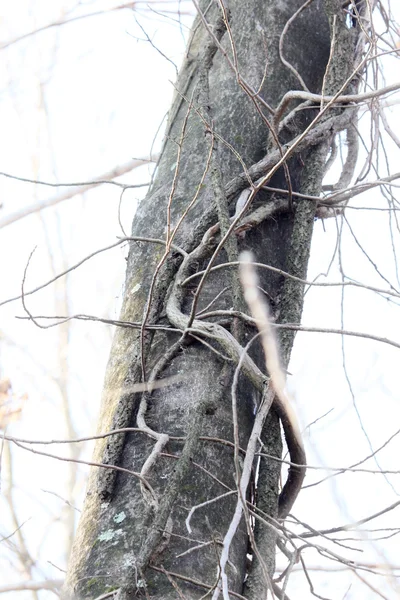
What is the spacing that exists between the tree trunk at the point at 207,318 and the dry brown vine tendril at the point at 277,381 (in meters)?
0.02

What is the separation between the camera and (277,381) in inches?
48.3

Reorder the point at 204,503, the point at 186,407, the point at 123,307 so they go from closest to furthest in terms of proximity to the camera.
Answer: the point at 204,503
the point at 186,407
the point at 123,307

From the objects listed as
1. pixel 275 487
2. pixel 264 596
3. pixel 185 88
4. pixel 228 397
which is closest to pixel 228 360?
pixel 228 397

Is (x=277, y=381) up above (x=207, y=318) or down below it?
below

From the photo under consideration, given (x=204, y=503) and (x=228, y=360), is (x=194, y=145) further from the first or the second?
(x=204, y=503)

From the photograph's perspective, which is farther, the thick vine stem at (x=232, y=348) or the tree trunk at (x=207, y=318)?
the thick vine stem at (x=232, y=348)

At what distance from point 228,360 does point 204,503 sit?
249 millimetres

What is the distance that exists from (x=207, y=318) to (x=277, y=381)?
17cm

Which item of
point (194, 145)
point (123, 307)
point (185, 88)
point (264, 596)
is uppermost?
point (185, 88)

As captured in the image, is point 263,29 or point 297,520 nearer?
point 297,520

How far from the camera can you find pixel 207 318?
1310mm

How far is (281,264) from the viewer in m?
1.46

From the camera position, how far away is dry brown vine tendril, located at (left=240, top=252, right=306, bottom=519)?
48.7 inches

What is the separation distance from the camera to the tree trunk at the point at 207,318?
1085 millimetres
